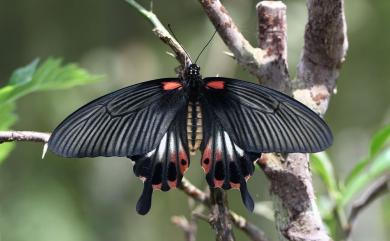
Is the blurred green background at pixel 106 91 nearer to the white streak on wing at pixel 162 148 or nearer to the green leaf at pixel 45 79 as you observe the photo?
the green leaf at pixel 45 79

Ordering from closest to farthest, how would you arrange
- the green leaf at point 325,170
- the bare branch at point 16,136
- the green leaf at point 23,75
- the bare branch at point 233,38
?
the bare branch at point 16,136
the bare branch at point 233,38
the green leaf at point 23,75
the green leaf at point 325,170

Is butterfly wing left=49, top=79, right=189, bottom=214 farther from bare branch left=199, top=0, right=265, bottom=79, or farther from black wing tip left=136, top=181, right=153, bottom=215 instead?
bare branch left=199, top=0, right=265, bottom=79

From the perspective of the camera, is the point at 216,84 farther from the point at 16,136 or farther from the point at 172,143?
the point at 16,136

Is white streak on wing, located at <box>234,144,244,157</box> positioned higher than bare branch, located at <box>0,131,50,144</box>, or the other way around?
bare branch, located at <box>0,131,50,144</box>

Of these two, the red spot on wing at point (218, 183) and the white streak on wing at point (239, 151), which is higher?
the white streak on wing at point (239, 151)

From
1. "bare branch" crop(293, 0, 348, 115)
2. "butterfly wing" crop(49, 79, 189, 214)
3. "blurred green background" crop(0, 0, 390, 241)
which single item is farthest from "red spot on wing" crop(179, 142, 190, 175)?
"blurred green background" crop(0, 0, 390, 241)

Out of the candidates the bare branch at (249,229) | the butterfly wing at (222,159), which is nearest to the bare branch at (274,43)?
the butterfly wing at (222,159)

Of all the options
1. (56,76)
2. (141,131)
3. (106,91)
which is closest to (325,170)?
(141,131)

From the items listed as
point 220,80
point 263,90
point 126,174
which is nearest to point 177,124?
point 220,80
